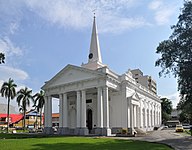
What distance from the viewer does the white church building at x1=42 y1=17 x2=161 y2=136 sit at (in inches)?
1390

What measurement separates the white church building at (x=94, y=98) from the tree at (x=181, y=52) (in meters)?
10.1

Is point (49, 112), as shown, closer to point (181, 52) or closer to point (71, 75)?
point (71, 75)

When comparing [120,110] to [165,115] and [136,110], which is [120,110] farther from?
[165,115]

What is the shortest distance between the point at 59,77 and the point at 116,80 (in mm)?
9991

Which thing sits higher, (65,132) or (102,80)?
(102,80)

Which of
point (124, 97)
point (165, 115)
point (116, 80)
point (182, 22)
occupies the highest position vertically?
point (182, 22)

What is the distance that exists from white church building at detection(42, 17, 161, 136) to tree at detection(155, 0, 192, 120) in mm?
10059

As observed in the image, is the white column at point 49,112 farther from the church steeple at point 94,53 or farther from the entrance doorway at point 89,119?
the church steeple at point 94,53

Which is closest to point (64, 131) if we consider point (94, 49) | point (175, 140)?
point (94, 49)

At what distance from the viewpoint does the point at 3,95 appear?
6075cm

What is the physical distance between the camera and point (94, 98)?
1629 inches

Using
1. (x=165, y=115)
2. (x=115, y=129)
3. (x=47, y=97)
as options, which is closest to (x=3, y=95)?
(x=47, y=97)

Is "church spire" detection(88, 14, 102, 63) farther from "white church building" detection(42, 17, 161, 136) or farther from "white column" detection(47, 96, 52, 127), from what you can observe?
"white column" detection(47, 96, 52, 127)

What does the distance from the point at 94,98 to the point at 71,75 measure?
17.2ft
